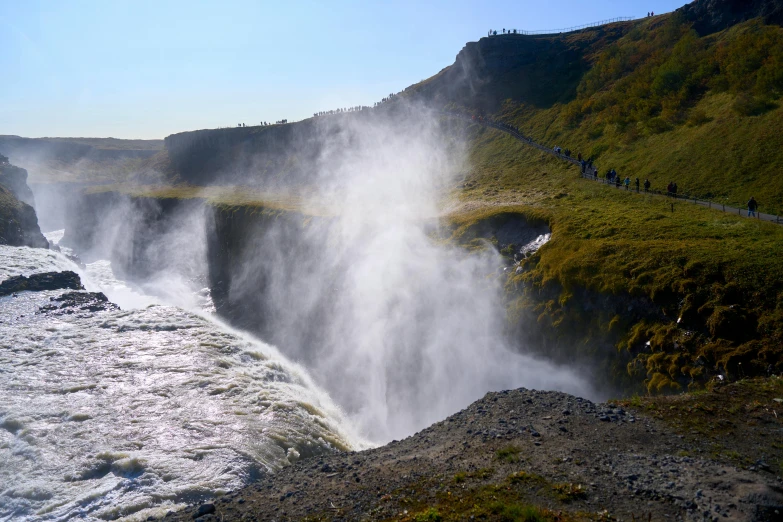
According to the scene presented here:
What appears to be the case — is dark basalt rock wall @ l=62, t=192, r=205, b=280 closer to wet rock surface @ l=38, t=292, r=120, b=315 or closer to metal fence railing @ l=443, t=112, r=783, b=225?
wet rock surface @ l=38, t=292, r=120, b=315

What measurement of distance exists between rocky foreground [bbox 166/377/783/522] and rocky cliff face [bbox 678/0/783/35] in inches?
2231

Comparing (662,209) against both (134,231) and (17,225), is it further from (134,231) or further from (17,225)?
(134,231)

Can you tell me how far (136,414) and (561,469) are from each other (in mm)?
17589

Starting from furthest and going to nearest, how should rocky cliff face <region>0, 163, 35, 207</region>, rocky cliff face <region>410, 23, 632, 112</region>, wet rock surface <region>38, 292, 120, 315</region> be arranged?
rocky cliff face <region>410, 23, 632, 112</region>, rocky cliff face <region>0, 163, 35, 207</region>, wet rock surface <region>38, 292, 120, 315</region>

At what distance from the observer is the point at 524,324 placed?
26.9 meters

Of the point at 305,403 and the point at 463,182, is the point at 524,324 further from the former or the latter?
the point at 463,182

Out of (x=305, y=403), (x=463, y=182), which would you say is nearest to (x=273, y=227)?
(x=463, y=182)

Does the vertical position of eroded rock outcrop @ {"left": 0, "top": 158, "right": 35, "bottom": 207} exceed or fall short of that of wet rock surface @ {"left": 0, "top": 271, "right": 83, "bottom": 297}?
it exceeds it

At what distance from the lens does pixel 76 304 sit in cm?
3472

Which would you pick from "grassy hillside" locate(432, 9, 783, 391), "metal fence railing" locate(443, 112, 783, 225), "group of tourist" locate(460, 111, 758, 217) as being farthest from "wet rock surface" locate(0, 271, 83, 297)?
"metal fence railing" locate(443, 112, 783, 225)

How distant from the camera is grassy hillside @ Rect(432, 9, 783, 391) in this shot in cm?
1952

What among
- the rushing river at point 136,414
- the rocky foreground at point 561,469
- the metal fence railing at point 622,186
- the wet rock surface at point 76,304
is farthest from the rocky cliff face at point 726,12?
the wet rock surface at point 76,304

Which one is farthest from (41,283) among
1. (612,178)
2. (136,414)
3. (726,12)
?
(726,12)

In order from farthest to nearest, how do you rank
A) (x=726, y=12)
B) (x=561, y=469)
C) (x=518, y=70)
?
(x=518, y=70), (x=726, y=12), (x=561, y=469)
